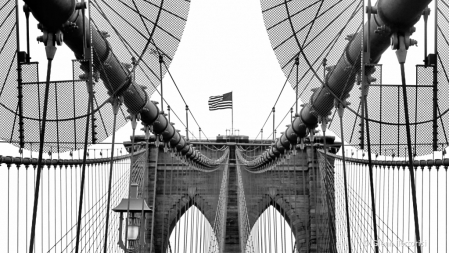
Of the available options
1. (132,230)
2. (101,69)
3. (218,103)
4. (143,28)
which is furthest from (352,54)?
(218,103)

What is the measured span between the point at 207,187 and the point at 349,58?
23122 millimetres

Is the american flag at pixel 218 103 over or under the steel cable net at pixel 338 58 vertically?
over

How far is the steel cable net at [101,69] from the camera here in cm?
796

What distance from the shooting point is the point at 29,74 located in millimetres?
10227

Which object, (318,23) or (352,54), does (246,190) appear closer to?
(318,23)

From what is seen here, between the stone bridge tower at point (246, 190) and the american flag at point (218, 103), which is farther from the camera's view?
the american flag at point (218, 103)

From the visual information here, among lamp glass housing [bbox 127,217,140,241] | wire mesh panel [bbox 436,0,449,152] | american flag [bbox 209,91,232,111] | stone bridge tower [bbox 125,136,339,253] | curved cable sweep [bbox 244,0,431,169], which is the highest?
american flag [bbox 209,91,232,111]

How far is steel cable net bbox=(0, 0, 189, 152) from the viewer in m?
7.96

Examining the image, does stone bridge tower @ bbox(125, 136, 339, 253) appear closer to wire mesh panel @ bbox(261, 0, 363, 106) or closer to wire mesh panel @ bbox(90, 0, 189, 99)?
wire mesh panel @ bbox(90, 0, 189, 99)

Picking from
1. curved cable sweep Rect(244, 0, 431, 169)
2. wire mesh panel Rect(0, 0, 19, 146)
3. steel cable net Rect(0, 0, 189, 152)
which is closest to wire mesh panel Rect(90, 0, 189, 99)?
steel cable net Rect(0, 0, 189, 152)

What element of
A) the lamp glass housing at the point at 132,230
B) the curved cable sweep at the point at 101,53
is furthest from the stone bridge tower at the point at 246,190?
the lamp glass housing at the point at 132,230

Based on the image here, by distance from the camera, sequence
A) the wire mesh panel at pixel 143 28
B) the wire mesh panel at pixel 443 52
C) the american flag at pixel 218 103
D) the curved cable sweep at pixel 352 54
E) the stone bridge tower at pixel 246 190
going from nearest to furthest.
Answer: the curved cable sweep at pixel 352 54 < the wire mesh panel at pixel 143 28 < the wire mesh panel at pixel 443 52 < the stone bridge tower at pixel 246 190 < the american flag at pixel 218 103

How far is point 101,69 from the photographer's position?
7.49m

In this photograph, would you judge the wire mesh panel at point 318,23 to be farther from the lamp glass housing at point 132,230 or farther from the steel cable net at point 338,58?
the lamp glass housing at point 132,230
